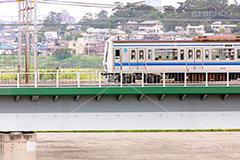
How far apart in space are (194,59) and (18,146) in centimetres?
2055

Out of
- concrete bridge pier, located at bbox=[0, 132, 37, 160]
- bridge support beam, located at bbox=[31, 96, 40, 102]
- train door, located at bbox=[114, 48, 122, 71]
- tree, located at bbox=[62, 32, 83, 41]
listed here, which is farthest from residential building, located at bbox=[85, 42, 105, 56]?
concrete bridge pier, located at bbox=[0, 132, 37, 160]

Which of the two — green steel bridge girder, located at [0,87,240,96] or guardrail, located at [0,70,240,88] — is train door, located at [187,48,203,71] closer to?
guardrail, located at [0,70,240,88]

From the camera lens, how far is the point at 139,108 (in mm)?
28094

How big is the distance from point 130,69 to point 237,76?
6.89 metres

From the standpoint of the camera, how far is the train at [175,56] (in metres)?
32.1

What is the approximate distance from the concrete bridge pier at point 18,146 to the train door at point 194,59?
66.4 ft

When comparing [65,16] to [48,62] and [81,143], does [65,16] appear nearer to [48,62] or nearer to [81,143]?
[48,62]

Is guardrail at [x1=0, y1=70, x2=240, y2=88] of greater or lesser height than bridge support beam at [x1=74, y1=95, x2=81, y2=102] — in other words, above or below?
above

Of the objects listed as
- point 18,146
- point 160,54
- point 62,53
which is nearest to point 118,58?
point 160,54

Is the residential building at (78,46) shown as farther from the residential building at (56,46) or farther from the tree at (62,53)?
the tree at (62,53)

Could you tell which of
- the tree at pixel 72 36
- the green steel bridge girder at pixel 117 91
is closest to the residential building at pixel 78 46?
the tree at pixel 72 36

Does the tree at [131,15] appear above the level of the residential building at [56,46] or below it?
above

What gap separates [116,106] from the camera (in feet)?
91.9

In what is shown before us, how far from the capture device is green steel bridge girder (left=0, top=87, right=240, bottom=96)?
88.2 ft
